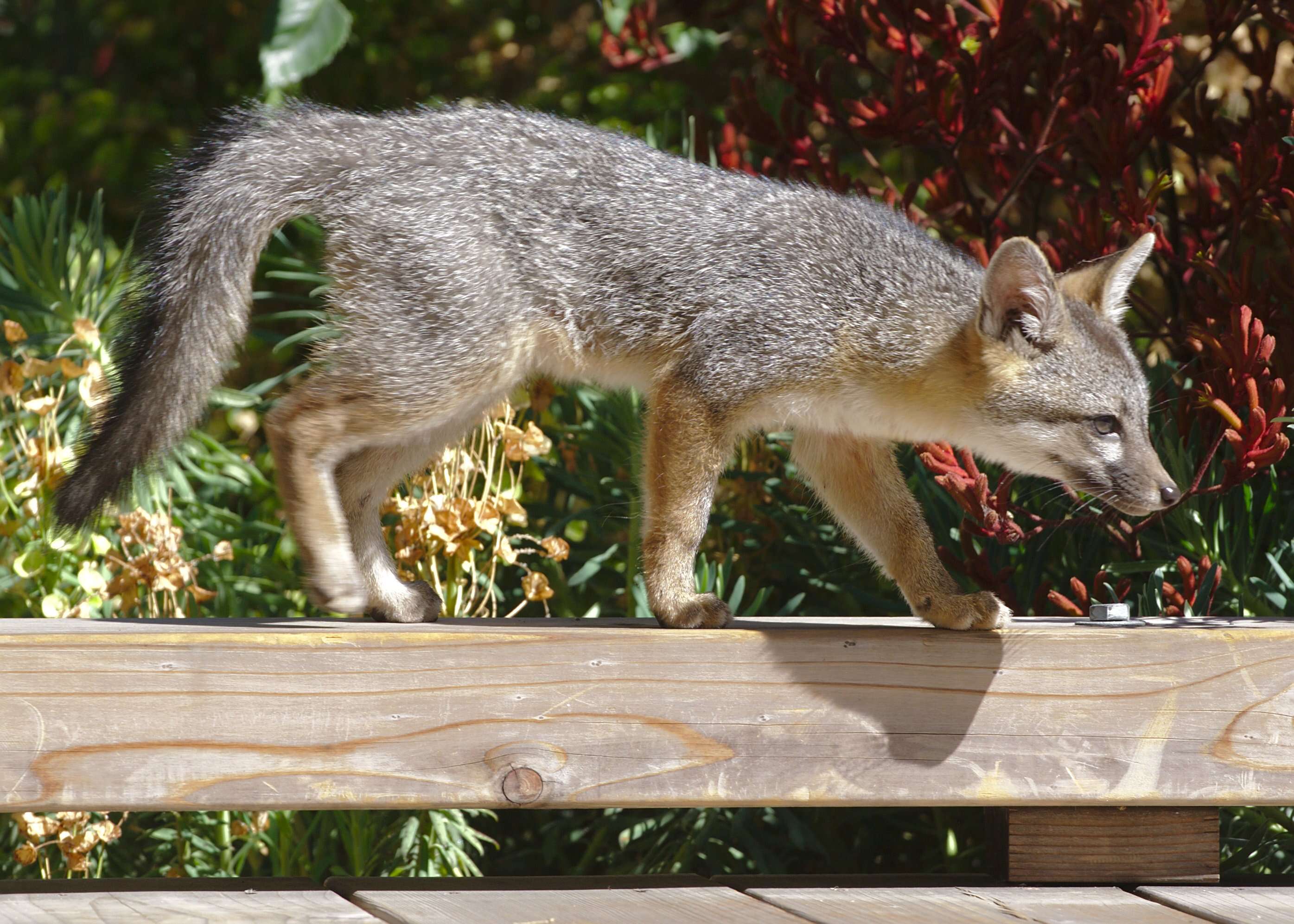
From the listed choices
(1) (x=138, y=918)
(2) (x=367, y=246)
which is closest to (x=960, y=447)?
(2) (x=367, y=246)

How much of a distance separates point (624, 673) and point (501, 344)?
767mm

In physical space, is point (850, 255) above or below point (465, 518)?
above

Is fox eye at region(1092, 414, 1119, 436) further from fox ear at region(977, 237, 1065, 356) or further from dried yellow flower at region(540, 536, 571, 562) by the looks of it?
dried yellow flower at region(540, 536, 571, 562)

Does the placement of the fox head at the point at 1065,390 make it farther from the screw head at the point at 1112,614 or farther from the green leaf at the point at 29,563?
the green leaf at the point at 29,563

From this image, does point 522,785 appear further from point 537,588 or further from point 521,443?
point 521,443

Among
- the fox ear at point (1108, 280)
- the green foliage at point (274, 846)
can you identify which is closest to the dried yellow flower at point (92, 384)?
the green foliage at point (274, 846)

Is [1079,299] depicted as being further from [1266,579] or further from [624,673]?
[624,673]

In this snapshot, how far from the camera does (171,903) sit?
2.28 meters

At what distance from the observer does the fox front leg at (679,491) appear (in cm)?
289

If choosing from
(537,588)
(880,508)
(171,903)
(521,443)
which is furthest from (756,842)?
(171,903)

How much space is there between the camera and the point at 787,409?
9.70 ft

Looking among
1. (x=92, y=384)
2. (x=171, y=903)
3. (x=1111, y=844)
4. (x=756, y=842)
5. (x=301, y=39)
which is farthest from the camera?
(x=301, y=39)

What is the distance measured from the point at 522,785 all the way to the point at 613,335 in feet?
3.38

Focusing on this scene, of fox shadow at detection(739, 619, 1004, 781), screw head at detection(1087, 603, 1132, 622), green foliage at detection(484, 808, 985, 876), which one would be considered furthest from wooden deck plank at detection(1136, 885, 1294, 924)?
green foliage at detection(484, 808, 985, 876)
